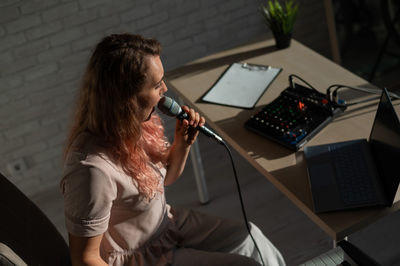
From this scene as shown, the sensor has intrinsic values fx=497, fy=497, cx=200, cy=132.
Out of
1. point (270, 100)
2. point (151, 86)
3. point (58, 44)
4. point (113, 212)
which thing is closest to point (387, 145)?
point (270, 100)

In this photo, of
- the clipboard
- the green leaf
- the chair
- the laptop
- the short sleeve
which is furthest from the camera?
the green leaf

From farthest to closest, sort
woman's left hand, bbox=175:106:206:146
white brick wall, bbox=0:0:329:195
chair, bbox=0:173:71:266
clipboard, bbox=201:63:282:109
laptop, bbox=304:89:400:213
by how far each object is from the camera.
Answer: white brick wall, bbox=0:0:329:195 → clipboard, bbox=201:63:282:109 → woman's left hand, bbox=175:106:206:146 → laptop, bbox=304:89:400:213 → chair, bbox=0:173:71:266

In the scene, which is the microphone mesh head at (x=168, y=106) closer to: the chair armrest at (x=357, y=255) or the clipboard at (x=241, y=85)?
the clipboard at (x=241, y=85)

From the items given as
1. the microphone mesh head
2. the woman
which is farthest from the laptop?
the microphone mesh head

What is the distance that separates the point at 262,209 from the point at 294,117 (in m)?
0.87

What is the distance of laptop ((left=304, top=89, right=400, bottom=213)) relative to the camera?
1.37 m

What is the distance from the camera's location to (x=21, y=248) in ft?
3.64

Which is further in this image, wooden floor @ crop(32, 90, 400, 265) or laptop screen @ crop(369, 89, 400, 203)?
wooden floor @ crop(32, 90, 400, 265)

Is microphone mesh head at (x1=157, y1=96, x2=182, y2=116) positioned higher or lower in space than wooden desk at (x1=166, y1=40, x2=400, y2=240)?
higher

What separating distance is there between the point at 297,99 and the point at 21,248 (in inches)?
41.9

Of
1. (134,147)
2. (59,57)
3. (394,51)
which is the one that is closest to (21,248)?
(134,147)

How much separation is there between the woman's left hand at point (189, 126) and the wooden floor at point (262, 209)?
2.84ft

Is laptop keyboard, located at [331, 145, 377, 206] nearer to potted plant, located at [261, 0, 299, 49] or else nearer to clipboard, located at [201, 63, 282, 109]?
clipboard, located at [201, 63, 282, 109]

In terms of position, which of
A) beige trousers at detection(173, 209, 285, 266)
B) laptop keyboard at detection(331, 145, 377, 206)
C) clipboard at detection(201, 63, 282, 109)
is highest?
clipboard at detection(201, 63, 282, 109)
